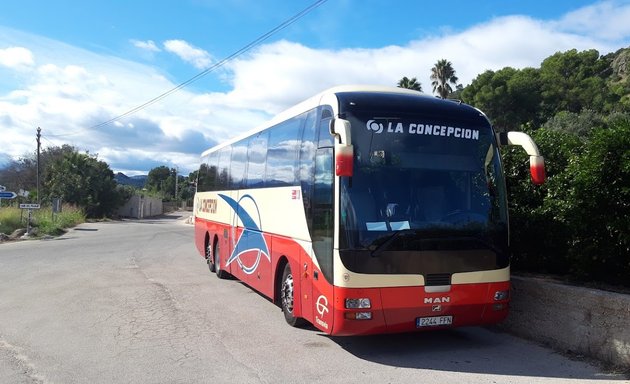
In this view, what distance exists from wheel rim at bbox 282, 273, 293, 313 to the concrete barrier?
3.12 metres

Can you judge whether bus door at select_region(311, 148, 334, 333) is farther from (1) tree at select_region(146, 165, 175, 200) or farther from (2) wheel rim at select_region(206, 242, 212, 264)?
(1) tree at select_region(146, 165, 175, 200)

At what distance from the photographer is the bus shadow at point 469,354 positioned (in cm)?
570

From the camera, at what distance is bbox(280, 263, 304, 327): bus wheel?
755 cm

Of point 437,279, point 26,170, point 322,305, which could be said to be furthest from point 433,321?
point 26,170


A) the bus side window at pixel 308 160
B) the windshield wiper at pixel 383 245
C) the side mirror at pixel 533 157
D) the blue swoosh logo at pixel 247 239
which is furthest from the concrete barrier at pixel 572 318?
the blue swoosh logo at pixel 247 239

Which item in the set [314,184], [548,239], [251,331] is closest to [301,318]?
[251,331]

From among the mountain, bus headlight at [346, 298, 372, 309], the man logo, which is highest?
the mountain

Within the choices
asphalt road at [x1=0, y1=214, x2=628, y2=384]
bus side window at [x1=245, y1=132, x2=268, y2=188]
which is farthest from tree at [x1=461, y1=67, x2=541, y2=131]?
asphalt road at [x1=0, y1=214, x2=628, y2=384]

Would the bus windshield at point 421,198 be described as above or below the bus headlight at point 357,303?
above

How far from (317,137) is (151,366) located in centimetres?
342

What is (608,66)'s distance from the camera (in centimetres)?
8488

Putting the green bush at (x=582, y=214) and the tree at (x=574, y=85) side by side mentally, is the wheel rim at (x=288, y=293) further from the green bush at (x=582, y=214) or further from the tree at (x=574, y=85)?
the tree at (x=574, y=85)

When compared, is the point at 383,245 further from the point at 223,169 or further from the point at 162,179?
the point at 162,179

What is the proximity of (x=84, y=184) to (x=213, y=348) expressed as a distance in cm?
4755
